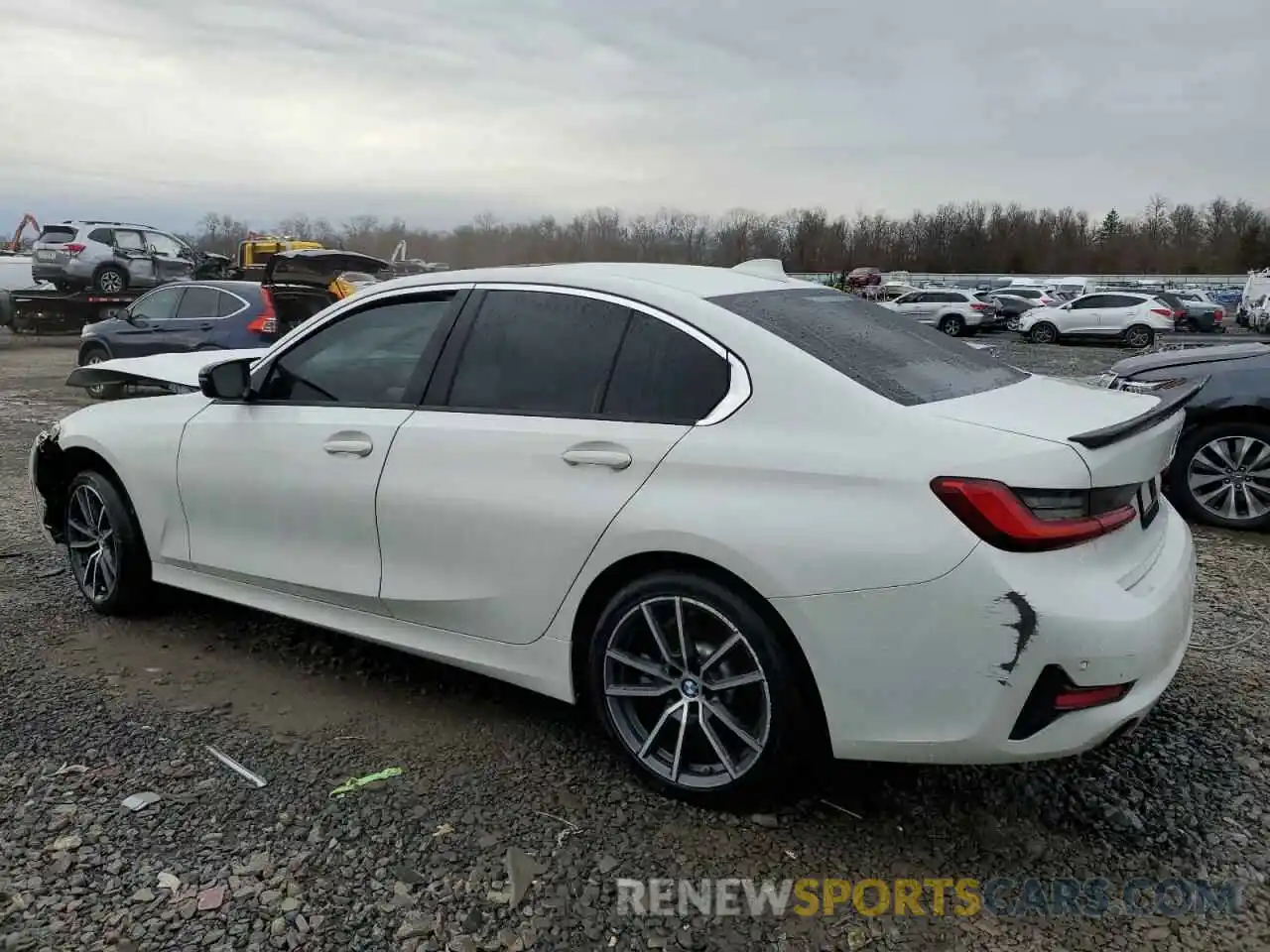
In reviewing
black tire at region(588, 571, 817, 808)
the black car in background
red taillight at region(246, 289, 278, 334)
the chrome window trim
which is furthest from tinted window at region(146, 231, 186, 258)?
black tire at region(588, 571, 817, 808)

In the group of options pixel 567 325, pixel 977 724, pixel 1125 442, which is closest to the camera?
pixel 977 724

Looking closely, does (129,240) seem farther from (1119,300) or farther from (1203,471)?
(1119,300)

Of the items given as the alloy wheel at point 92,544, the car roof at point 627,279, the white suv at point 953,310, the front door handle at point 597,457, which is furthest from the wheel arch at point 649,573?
the white suv at point 953,310

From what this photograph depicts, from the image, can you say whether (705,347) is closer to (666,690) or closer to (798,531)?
(798,531)

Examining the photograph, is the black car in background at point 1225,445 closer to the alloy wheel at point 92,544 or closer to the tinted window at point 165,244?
the alloy wheel at point 92,544

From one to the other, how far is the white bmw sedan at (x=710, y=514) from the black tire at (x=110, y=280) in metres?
20.5

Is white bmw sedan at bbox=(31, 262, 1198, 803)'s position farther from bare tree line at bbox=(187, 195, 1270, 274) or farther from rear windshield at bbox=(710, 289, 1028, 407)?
bare tree line at bbox=(187, 195, 1270, 274)

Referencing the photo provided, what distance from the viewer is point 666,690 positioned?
2.84 m

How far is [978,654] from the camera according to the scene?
2.35 m

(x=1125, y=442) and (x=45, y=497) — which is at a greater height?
(x=1125, y=442)

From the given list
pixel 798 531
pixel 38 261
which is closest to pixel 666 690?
pixel 798 531

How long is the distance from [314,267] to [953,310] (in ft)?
86.5

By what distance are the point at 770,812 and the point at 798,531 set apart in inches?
35.1

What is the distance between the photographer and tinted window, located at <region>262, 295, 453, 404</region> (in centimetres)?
346
